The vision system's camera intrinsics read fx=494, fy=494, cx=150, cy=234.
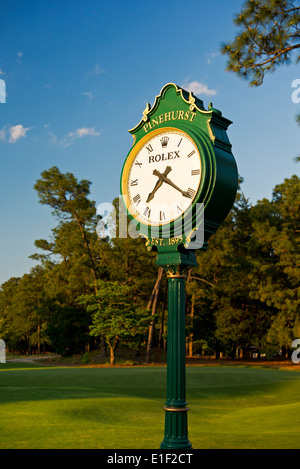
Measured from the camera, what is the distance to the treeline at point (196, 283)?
3331cm

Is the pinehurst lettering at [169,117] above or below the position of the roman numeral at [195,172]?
above

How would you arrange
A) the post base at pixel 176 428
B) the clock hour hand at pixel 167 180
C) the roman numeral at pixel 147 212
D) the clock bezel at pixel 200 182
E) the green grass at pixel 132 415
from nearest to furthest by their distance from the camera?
the post base at pixel 176 428 < the clock bezel at pixel 200 182 < the clock hour hand at pixel 167 180 < the roman numeral at pixel 147 212 < the green grass at pixel 132 415

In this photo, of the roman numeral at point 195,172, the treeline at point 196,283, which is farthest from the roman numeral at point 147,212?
the treeline at point 196,283

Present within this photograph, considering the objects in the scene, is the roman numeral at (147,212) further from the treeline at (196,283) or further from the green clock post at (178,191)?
the treeline at (196,283)

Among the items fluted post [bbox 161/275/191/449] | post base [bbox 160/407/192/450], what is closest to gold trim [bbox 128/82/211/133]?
fluted post [bbox 161/275/191/449]

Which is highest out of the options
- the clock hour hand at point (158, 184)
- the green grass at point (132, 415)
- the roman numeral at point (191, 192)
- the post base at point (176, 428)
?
the clock hour hand at point (158, 184)

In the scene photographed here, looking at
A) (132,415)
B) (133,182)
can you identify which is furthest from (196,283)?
(133,182)

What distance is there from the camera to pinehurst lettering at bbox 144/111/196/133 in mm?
5355

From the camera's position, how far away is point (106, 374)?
21.7m

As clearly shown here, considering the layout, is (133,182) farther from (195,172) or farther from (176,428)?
(176,428)

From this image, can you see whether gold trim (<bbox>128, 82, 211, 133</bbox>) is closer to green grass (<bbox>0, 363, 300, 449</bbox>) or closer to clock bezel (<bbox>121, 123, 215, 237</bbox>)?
clock bezel (<bbox>121, 123, 215, 237</bbox>)

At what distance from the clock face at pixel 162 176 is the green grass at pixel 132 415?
3.35m
